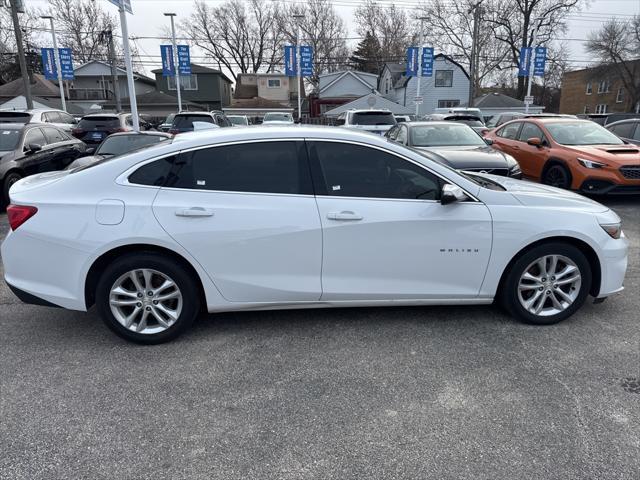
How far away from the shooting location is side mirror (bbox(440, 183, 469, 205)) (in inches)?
129

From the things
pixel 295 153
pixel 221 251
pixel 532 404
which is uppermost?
pixel 295 153

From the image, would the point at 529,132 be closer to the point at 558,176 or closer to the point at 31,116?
the point at 558,176

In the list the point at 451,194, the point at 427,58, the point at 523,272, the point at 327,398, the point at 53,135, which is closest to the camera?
the point at 327,398

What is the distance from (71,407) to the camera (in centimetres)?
267

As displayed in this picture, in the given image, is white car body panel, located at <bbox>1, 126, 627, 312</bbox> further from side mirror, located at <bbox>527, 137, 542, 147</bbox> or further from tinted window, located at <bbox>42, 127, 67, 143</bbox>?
tinted window, located at <bbox>42, 127, 67, 143</bbox>

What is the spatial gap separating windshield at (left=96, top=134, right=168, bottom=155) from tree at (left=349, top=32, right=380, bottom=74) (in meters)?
57.7

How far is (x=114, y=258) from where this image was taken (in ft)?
10.6

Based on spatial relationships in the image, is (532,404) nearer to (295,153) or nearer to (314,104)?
(295,153)

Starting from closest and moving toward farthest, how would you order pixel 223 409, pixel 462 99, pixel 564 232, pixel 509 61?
pixel 223 409
pixel 564 232
pixel 462 99
pixel 509 61

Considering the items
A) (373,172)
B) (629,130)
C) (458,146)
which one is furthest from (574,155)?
(373,172)

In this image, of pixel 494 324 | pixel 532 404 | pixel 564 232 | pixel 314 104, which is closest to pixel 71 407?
pixel 532 404

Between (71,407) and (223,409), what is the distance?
91 cm

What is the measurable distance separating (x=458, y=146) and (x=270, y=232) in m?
6.36

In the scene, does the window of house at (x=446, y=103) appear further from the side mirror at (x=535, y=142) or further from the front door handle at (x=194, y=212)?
the front door handle at (x=194, y=212)
